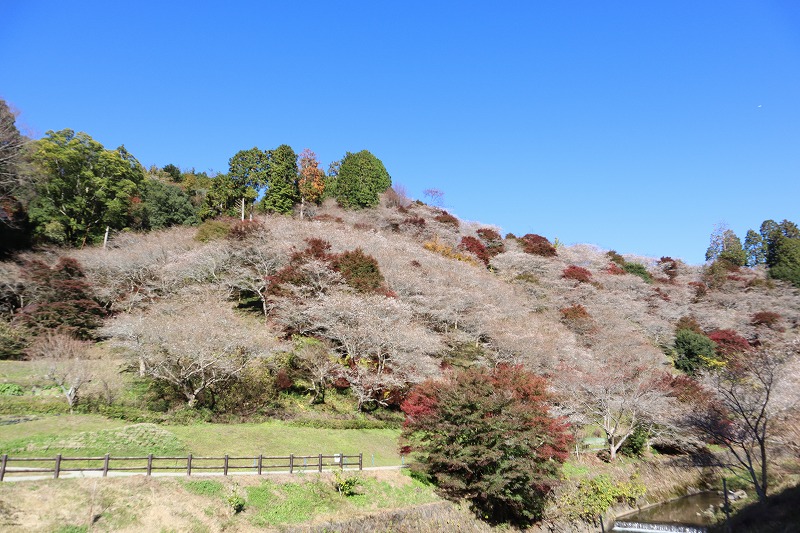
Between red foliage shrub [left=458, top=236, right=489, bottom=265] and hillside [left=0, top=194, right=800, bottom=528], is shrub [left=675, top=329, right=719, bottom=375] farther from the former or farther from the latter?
red foliage shrub [left=458, top=236, right=489, bottom=265]

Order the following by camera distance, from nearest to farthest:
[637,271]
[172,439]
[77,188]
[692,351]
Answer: [172,439] → [77,188] → [692,351] → [637,271]

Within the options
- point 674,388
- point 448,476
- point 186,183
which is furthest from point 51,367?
point 186,183

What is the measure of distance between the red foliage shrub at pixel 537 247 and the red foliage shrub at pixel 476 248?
8288 mm

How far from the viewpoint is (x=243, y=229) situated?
123 feet

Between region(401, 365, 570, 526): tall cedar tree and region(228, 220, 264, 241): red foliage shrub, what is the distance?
23.9 m

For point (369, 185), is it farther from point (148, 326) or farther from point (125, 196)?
point (148, 326)

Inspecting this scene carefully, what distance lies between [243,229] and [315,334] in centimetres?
1303

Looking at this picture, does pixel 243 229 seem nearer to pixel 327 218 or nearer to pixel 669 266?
pixel 327 218

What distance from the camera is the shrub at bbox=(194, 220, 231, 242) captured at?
39812 mm

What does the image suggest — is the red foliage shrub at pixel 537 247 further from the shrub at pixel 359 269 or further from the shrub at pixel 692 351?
the shrub at pixel 359 269

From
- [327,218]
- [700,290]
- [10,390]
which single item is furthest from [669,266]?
[10,390]

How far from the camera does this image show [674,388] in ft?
102

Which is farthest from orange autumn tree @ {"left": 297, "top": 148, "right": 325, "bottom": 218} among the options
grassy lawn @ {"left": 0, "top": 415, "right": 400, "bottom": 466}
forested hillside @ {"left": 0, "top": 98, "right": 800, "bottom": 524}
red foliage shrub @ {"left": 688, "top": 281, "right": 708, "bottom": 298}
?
red foliage shrub @ {"left": 688, "top": 281, "right": 708, "bottom": 298}

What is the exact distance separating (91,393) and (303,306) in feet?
42.3
